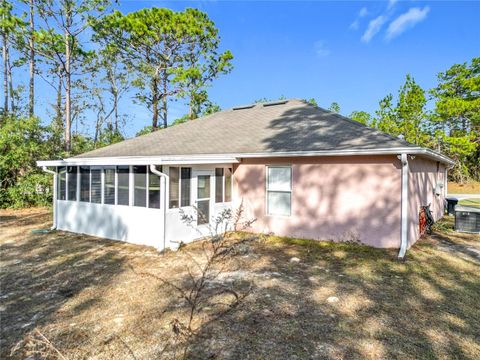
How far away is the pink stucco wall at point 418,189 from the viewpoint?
7.54 meters

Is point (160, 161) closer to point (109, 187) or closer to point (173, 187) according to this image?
point (173, 187)

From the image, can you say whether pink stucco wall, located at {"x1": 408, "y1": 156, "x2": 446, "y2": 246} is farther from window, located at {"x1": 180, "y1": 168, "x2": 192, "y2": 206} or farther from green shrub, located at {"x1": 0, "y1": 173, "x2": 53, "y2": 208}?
green shrub, located at {"x1": 0, "y1": 173, "x2": 53, "y2": 208}

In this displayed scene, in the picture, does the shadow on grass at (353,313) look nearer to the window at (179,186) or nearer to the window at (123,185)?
the window at (179,186)

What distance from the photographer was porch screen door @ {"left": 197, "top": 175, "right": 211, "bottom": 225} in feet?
27.3

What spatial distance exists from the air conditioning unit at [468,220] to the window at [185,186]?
8849mm

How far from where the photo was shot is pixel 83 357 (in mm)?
3162

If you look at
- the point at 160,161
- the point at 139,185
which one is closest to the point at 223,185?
the point at 139,185

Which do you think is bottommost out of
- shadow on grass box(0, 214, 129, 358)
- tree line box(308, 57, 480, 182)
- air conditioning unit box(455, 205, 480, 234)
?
shadow on grass box(0, 214, 129, 358)

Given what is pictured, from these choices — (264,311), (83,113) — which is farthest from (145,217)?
(83,113)

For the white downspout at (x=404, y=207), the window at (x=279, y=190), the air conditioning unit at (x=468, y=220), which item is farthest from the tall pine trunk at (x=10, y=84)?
the air conditioning unit at (x=468, y=220)

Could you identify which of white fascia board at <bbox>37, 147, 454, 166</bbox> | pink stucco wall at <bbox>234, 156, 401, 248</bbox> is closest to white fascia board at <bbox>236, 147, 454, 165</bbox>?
white fascia board at <bbox>37, 147, 454, 166</bbox>

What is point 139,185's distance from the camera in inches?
312

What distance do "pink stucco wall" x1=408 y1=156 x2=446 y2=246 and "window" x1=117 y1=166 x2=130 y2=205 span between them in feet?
24.4

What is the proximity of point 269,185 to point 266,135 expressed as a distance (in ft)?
6.07
